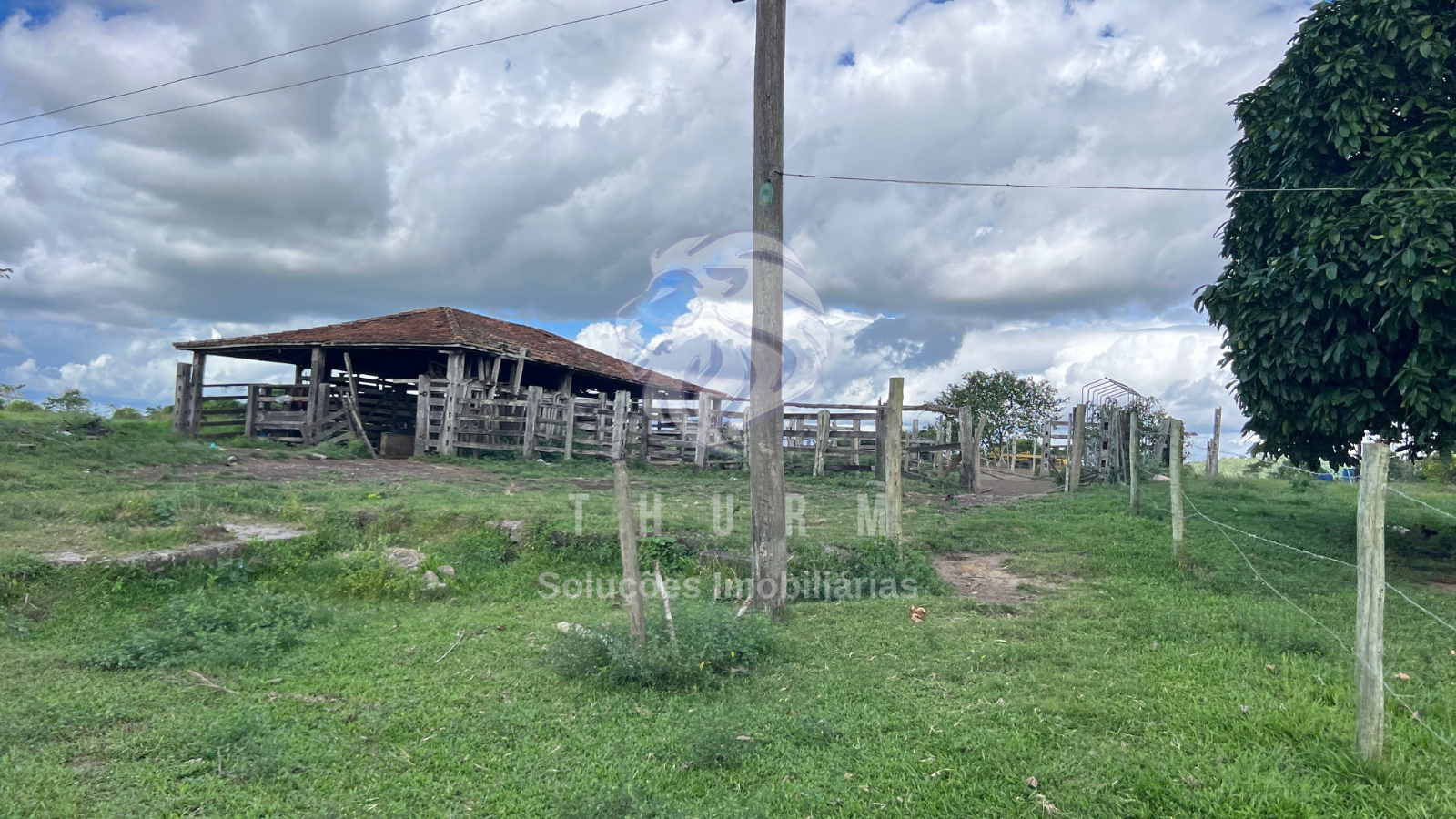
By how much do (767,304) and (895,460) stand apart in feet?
7.93

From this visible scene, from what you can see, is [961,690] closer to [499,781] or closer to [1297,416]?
[499,781]

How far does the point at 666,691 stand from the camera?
4547 mm

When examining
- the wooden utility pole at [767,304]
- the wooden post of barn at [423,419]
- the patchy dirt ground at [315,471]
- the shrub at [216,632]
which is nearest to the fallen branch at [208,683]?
the shrub at [216,632]

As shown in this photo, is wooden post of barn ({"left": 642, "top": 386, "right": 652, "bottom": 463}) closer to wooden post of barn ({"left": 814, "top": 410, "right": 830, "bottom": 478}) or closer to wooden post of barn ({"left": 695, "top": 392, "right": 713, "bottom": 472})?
wooden post of barn ({"left": 695, "top": 392, "right": 713, "bottom": 472})

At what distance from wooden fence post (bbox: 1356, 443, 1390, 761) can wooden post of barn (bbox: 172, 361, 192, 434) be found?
24254mm

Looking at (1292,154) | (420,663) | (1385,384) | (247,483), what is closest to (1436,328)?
(1385,384)

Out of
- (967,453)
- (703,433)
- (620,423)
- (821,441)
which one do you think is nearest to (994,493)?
(967,453)

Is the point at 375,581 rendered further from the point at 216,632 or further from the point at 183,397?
the point at 183,397

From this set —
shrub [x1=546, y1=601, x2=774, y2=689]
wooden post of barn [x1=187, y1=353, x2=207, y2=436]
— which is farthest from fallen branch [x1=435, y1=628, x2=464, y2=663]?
wooden post of barn [x1=187, y1=353, x2=207, y2=436]

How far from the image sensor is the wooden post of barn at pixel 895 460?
757 cm

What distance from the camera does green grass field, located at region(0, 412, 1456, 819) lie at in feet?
10.8

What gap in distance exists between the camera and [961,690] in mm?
4422

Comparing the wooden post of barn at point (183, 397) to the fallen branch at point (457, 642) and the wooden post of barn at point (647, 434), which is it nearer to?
the wooden post of barn at point (647, 434)

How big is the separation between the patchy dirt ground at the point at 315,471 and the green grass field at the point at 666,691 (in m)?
3.29
